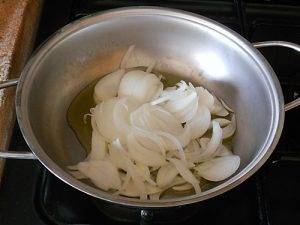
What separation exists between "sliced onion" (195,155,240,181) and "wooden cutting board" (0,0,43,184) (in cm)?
30

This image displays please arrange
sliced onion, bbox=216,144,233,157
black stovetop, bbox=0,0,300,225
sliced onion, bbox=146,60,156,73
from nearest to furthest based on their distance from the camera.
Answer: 1. black stovetop, bbox=0,0,300,225
2. sliced onion, bbox=216,144,233,157
3. sliced onion, bbox=146,60,156,73

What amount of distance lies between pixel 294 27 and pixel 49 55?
48 centimetres

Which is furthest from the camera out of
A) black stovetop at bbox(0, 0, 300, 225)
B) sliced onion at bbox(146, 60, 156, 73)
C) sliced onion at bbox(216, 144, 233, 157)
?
sliced onion at bbox(146, 60, 156, 73)

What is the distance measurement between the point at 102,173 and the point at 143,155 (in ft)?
0.24

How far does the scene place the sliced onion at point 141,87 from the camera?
0.79 m

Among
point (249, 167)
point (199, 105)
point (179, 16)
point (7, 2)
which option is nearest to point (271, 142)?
point (249, 167)

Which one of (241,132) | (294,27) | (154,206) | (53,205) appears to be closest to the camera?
(154,206)

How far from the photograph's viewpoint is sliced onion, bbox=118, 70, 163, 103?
2.58 feet

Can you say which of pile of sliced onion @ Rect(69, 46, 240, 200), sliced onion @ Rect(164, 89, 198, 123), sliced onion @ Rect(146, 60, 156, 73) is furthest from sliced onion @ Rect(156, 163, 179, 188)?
sliced onion @ Rect(146, 60, 156, 73)

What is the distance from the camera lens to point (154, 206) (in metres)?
0.52

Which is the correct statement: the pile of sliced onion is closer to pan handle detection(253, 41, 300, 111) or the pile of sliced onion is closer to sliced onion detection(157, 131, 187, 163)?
sliced onion detection(157, 131, 187, 163)

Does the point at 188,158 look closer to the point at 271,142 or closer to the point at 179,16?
the point at 271,142

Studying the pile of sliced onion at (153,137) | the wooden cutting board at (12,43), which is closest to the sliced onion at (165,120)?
the pile of sliced onion at (153,137)

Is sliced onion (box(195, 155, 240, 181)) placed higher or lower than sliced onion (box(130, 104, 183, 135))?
lower
